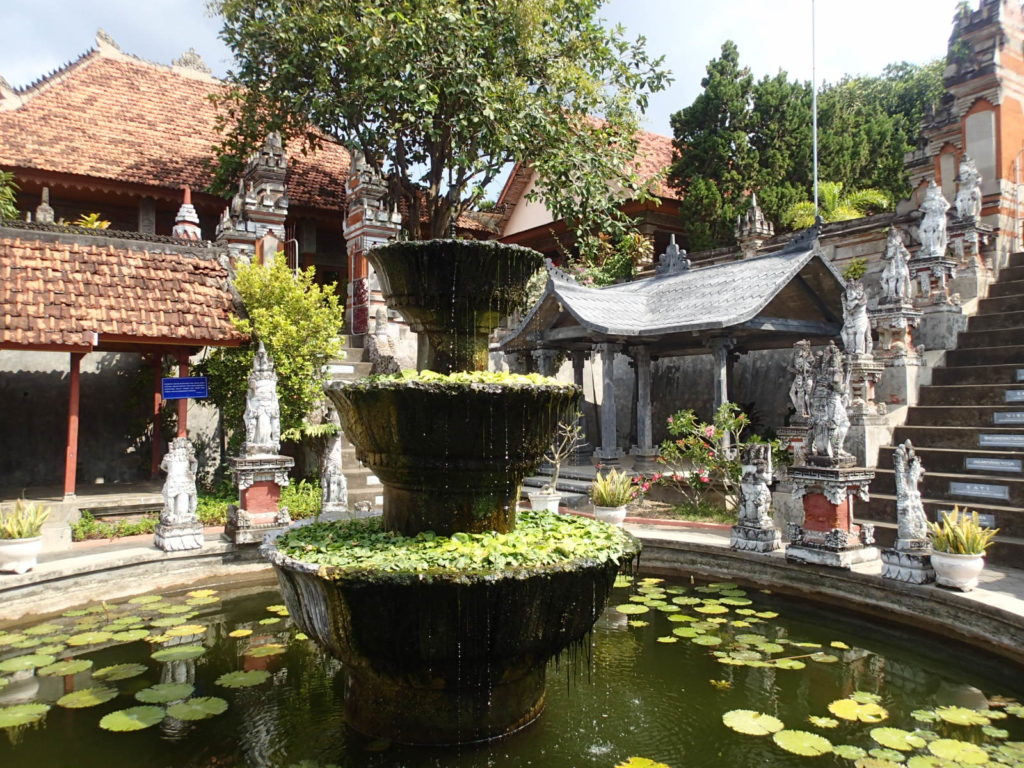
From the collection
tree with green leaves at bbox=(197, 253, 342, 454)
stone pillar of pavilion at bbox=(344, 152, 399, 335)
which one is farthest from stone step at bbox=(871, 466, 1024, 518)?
stone pillar of pavilion at bbox=(344, 152, 399, 335)

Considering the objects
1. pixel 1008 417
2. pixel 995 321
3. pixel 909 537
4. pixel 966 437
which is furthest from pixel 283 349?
pixel 995 321

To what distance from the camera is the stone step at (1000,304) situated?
11.3 m

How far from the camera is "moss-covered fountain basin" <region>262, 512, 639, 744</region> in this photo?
4.06 metres

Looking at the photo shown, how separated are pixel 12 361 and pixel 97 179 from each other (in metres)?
6.04

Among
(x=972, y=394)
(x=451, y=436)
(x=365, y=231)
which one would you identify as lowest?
(x=451, y=436)

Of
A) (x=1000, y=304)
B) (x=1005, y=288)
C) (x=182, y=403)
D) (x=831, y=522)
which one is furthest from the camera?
(x=1005, y=288)

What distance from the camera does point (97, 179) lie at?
1631 centimetres

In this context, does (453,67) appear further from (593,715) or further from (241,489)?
(593,715)

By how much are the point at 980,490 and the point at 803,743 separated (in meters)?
5.54

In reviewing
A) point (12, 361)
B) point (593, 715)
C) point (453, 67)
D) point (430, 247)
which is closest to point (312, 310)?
point (12, 361)

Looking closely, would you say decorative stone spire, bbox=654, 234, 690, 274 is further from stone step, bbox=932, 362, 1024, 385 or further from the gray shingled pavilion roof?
stone step, bbox=932, 362, 1024, 385

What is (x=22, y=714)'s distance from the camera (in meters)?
4.73

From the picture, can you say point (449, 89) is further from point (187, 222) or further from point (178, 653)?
point (178, 653)

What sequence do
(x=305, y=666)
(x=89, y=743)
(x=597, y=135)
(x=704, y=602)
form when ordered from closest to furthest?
(x=89, y=743)
(x=305, y=666)
(x=704, y=602)
(x=597, y=135)
